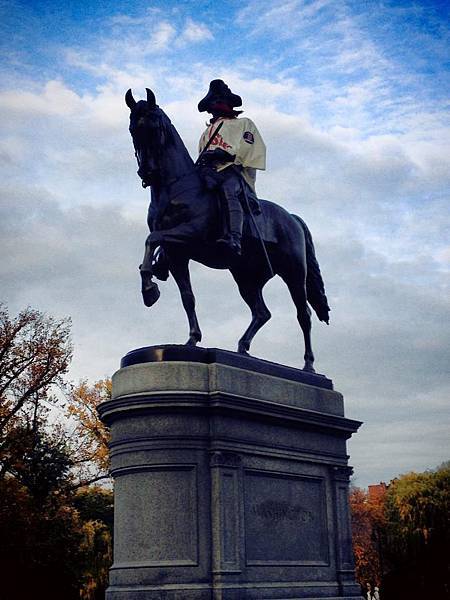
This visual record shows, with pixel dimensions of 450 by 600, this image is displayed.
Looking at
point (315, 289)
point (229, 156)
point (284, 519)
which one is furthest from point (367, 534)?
point (229, 156)

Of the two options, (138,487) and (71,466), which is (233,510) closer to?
(138,487)

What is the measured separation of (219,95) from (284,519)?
6.90 meters

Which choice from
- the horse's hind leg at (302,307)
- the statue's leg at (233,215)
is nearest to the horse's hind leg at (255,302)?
the horse's hind leg at (302,307)

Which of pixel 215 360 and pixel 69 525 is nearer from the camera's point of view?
pixel 215 360

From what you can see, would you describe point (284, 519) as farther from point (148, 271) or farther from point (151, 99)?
point (151, 99)

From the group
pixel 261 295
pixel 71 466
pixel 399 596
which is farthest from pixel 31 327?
pixel 261 295

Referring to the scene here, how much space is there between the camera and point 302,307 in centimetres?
1683

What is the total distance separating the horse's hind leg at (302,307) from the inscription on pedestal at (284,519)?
2361mm

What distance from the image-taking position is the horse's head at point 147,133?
13.8 meters

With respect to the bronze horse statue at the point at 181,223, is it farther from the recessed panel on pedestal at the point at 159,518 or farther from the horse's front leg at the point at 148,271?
the recessed panel on pedestal at the point at 159,518

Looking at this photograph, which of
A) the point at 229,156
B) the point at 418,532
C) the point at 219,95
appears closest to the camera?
the point at 229,156

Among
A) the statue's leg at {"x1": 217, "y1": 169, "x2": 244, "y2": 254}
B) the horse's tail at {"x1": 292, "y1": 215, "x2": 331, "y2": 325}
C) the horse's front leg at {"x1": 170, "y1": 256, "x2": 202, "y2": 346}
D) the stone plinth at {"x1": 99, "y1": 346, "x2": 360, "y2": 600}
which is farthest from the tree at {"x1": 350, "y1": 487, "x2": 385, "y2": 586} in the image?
the statue's leg at {"x1": 217, "y1": 169, "x2": 244, "y2": 254}

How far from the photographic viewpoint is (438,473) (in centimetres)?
5606

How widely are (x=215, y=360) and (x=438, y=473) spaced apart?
4535cm
